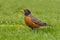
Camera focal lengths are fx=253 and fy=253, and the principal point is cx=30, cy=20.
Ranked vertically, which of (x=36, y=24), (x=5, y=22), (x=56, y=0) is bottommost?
(x=56, y=0)

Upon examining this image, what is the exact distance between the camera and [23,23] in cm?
1327

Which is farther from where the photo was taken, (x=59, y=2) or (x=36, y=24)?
(x=59, y=2)

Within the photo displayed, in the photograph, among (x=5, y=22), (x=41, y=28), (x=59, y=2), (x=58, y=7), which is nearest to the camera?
(x=41, y=28)

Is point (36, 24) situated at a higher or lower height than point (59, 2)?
higher

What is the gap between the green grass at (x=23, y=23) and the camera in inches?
378

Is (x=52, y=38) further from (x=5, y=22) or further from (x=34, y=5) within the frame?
(x=34, y=5)

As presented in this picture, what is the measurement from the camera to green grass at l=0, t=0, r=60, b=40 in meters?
9.61

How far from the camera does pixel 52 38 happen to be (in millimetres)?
9320

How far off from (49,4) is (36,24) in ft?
40.1

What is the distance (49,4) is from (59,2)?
3.20 feet

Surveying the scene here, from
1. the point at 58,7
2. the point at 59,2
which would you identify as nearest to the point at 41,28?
the point at 58,7

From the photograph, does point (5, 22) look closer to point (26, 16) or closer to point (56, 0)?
point (26, 16)

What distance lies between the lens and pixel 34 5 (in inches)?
890

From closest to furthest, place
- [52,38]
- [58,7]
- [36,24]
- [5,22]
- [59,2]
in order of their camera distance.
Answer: [52,38], [36,24], [5,22], [58,7], [59,2]
